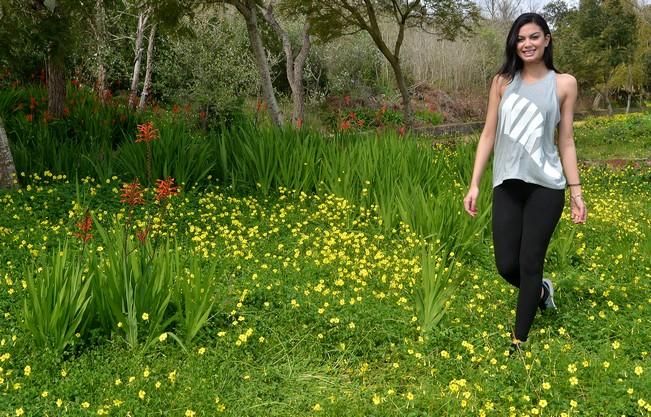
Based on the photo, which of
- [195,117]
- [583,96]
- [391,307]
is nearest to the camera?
[391,307]

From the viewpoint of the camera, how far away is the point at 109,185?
6289 mm

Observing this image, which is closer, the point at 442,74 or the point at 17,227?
the point at 17,227

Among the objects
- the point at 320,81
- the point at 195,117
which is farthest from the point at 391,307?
the point at 320,81

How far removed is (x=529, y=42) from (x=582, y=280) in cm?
195

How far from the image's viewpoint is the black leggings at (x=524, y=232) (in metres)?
3.06

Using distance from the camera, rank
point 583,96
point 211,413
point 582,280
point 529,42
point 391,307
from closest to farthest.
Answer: point 211,413
point 529,42
point 391,307
point 582,280
point 583,96

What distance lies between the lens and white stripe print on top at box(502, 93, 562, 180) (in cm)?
301

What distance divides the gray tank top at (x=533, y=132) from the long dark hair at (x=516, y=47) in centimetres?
6

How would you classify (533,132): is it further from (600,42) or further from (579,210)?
(600,42)

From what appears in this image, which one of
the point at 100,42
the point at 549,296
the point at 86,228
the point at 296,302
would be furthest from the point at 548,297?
the point at 100,42

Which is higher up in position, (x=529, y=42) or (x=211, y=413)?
(x=529, y=42)

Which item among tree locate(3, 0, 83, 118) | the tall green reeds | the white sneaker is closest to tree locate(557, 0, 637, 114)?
the tall green reeds

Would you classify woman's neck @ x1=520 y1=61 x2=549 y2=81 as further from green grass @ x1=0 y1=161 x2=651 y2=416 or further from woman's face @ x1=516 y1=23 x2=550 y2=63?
green grass @ x1=0 y1=161 x2=651 y2=416

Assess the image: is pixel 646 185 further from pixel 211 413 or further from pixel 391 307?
pixel 211 413
